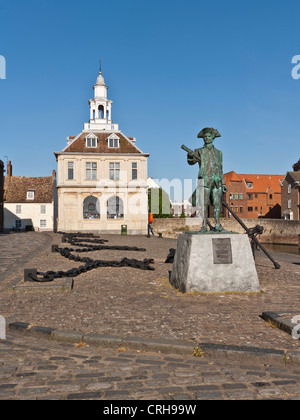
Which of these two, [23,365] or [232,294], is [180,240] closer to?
[232,294]

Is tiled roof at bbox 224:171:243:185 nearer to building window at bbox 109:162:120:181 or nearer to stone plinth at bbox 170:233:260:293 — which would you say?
building window at bbox 109:162:120:181

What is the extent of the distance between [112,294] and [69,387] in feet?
14.2

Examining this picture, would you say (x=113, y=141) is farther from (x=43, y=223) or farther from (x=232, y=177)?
(x=232, y=177)

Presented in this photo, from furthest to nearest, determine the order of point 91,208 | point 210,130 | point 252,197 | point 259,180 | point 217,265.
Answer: point 259,180
point 252,197
point 91,208
point 210,130
point 217,265

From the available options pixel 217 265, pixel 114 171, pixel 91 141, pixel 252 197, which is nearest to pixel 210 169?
pixel 217 265

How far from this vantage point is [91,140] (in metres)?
38.8

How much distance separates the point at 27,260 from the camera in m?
14.5

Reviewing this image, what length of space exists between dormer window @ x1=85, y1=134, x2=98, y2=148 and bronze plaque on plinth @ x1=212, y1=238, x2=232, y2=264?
3243cm

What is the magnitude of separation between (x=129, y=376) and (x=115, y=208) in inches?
1363

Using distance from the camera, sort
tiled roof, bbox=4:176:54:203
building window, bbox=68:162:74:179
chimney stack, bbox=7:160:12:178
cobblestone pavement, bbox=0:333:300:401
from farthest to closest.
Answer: chimney stack, bbox=7:160:12:178, tiled roof, bbox=4:176:54:203, building window, bbox=68:162:74:179, cobblestone pavement, bbox=0:333:300:401

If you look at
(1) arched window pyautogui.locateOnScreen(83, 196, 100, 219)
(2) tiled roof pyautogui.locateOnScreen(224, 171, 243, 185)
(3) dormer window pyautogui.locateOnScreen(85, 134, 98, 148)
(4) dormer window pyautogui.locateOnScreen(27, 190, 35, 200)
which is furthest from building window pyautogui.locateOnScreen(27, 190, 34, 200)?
(2) tiled roof pyautogui.locateOnScreen(224, 171, 243, 185)

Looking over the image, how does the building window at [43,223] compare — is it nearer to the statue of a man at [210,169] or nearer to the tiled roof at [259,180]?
the tiled roof at [259,180]

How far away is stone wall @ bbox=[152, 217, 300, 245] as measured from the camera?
49.8 m
